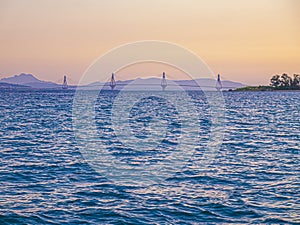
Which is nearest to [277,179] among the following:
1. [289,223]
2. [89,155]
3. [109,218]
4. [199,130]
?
[289,223]

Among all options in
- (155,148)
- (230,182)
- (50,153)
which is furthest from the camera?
(155,148)

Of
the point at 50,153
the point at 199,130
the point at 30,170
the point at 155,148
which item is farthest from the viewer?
the point at 199,130

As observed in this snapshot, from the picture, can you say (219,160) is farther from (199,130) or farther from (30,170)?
(199,130)

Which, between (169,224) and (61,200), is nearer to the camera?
(169,224)

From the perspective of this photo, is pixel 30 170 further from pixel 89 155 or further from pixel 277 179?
pixel 277 179

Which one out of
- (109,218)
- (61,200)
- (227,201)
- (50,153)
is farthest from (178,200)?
(50,153)

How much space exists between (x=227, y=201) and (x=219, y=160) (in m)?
9.78

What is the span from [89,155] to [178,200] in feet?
40.3

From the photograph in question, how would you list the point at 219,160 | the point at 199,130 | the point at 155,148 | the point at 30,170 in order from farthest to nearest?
the point at 199,130 < the point at 155,148 < the point at 219,160 < the point at 30,170

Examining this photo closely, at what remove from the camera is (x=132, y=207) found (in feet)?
60.7

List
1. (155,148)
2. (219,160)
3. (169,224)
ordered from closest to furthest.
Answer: (169,224) < (219,160) < (155,148)

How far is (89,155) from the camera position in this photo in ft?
100

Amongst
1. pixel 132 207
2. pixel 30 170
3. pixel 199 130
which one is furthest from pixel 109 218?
pixel 199 130

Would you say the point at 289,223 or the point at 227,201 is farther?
the point at 227,201
